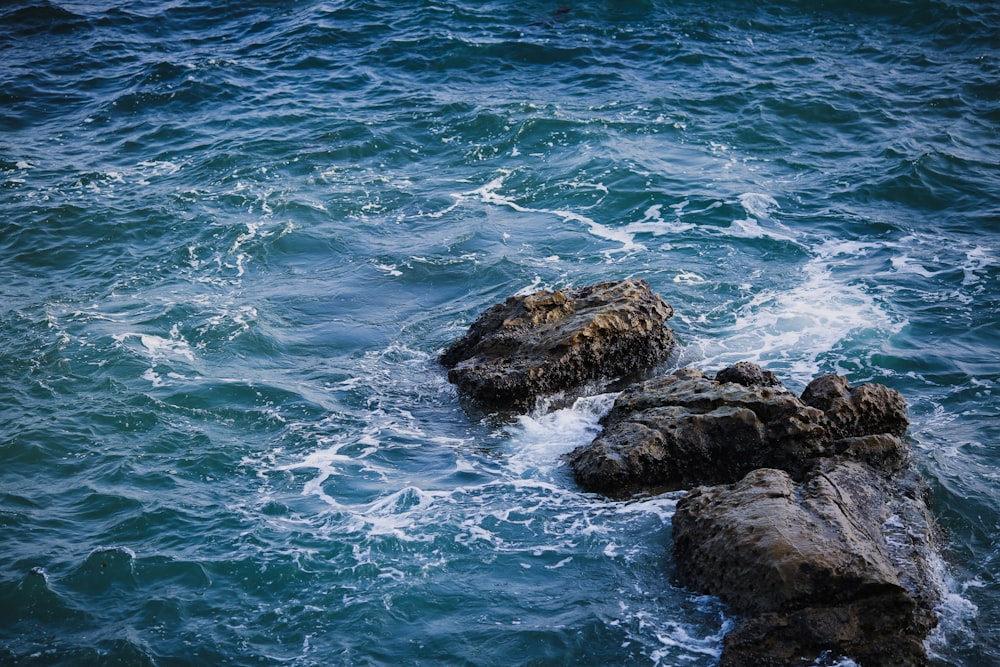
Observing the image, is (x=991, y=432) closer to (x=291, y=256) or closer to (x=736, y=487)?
(x=736, y=487)

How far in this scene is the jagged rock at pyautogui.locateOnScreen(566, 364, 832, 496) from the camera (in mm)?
11469

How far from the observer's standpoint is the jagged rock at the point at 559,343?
13.5 m

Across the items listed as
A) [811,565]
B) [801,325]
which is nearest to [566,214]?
[801,325]

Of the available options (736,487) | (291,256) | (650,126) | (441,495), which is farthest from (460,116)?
(736,487)

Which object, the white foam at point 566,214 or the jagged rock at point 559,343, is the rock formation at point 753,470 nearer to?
the jagged rock at point 559,343

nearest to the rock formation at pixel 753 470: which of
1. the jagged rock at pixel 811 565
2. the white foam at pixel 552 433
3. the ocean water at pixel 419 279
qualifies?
the jagged rock at pixel 811 565

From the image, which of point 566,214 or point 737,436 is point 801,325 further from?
point 566,214

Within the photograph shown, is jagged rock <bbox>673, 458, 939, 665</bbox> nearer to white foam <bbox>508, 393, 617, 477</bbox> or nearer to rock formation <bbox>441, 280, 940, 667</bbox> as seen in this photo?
rock formation <bbox>441, 280, 940, 667</bbox>

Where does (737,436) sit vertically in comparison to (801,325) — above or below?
above

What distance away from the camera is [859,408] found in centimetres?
1199

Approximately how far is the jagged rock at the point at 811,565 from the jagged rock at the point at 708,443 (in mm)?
701

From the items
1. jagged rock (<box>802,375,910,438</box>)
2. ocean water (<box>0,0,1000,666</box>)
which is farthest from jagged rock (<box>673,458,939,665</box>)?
jagged rock (<box>802,375,910,438</box>)

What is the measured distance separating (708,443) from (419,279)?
8.06 m

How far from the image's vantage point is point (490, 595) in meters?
10.6
